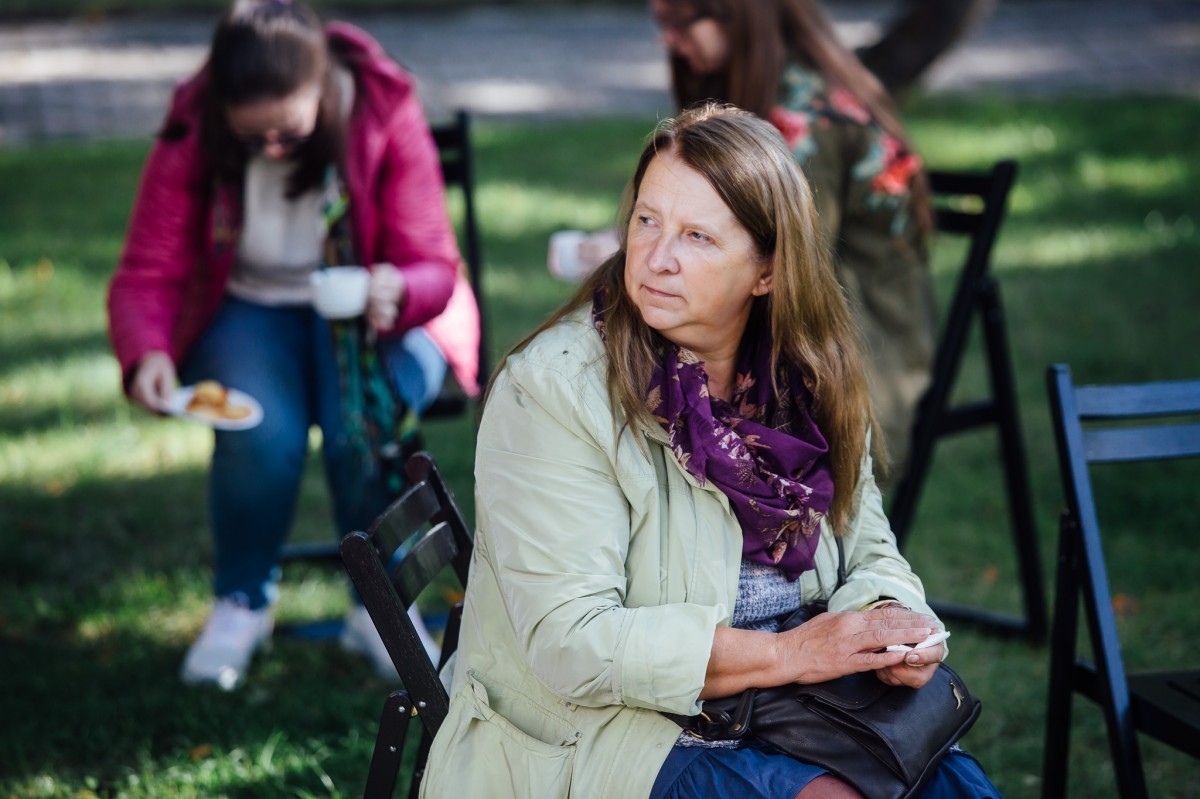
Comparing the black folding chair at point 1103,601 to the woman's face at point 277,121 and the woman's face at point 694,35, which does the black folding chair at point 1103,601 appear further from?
the woman's face at point 277,121

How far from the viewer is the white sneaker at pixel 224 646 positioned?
3.59 metres

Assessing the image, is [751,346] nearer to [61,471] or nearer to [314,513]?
[314,513]

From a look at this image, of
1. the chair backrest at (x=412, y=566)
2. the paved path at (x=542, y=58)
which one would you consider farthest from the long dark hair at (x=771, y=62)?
the paved path at (x=542, y=58)

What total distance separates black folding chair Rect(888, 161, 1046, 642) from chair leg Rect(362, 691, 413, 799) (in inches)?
72.4

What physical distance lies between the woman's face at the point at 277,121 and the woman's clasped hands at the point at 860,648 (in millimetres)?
1978

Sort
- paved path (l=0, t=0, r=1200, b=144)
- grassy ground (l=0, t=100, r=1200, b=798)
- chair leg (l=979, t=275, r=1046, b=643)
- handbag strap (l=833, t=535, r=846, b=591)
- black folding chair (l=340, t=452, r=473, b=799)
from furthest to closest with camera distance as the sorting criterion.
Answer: paved path (l=0, t=0, r=1200, b=144) → chair leg (l=979, t=275, r=1046, b=643) → grassy ground (l=0, t=100, r=1200, b=798) → handbag strap (l=833, t=535, r=846, b=591) → black folding chair (l=340, t=452, r=473, b=799)

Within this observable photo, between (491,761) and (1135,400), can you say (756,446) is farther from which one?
(1135,400)

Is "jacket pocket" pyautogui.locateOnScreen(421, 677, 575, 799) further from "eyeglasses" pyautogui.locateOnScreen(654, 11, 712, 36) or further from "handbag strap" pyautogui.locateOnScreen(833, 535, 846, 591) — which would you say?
"eyeglasses" pyautogui.locateOnScreen(654, 11, 712, 36)

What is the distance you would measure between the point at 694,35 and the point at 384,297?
1113 mm

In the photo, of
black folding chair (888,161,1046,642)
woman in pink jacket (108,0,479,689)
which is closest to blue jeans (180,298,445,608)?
woman in pink jacket (108,0,479,689)

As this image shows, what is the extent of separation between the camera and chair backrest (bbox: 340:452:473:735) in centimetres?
221

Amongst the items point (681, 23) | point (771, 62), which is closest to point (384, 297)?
point (681, 23)

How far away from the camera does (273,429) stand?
11.7 feet

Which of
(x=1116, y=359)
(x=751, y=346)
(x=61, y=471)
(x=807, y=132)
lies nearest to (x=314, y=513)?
(x=61, y=471)
